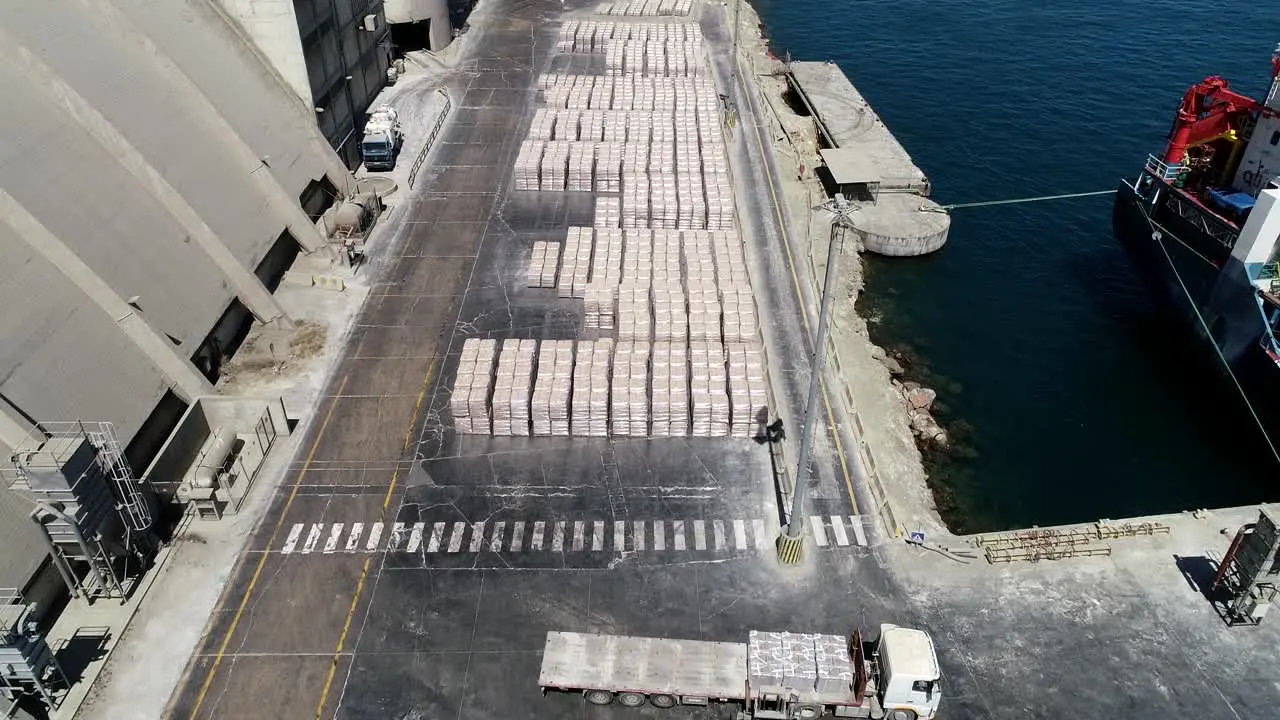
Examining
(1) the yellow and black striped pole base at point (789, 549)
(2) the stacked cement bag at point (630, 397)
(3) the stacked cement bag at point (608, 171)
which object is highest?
(3) the stacked cement bag at point (608, 171)

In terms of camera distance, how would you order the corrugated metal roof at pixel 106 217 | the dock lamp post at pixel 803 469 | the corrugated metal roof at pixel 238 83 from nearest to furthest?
the dock lamp post at pixel 803 469
the corrugated metal roof at pixel 106 217
the corrugated metal roof at pixel 238 83

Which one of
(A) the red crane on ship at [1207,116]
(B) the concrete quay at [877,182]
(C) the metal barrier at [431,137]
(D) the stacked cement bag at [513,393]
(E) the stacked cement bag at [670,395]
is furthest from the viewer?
(C) the metal barrier at [431,137]

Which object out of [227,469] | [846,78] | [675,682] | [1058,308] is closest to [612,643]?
[675,682]

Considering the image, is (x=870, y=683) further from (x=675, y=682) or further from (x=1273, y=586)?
(x=1273, y=586)

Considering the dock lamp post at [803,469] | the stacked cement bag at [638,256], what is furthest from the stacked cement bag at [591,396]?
the dock lamp post at [803,469]

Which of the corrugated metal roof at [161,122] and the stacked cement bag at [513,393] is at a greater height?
the corrugated metal roof at [161,122]

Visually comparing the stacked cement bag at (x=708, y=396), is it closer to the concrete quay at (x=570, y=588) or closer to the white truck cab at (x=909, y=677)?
the concrete quay at (x=570, y=588)

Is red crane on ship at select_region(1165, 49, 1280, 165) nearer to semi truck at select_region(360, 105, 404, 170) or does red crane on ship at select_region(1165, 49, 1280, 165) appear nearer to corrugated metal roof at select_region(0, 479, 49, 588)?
semi truck at select_region(360, 105, 404, 170)

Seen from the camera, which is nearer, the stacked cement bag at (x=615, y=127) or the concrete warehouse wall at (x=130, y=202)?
the concrete warehouse wall at (x=130, y=202)
